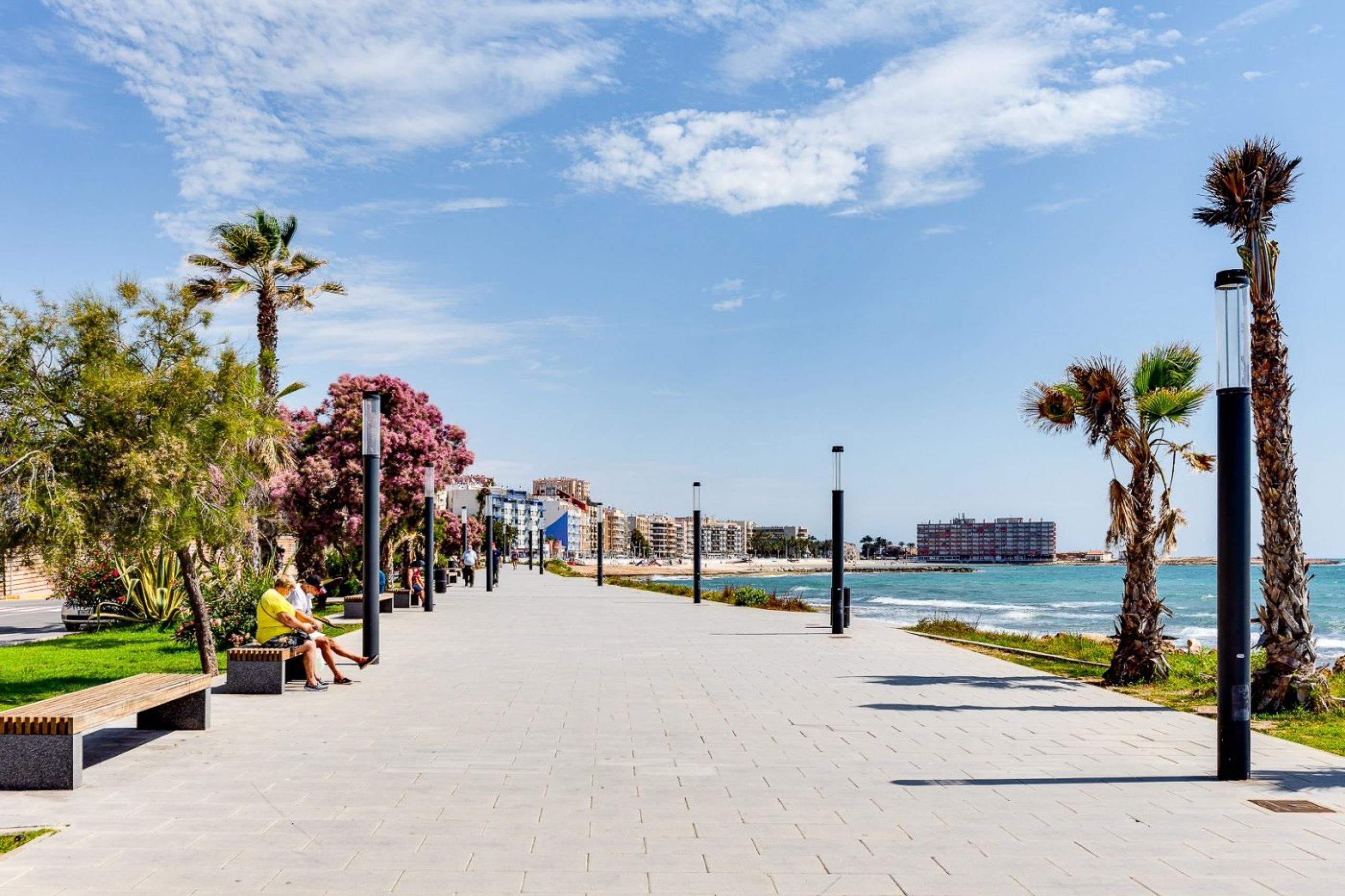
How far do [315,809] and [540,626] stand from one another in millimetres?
14821

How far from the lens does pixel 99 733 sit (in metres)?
8.68

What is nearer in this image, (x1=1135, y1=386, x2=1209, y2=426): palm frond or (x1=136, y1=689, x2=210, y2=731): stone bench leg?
(x1=136, y1=689, x2=210, y2=731): stone bench leg

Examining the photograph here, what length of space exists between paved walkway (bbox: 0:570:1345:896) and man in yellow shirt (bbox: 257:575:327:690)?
497 mm

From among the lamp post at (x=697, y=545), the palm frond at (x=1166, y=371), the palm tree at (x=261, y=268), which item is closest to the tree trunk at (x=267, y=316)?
the palm tree at (x=261, y=268)

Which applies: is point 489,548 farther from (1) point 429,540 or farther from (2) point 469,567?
(1) point 429,540

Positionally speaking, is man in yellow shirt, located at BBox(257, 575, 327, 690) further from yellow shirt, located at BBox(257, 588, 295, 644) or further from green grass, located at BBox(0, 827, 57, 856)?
green grass, located at BBox(0, 827, 57, 856)

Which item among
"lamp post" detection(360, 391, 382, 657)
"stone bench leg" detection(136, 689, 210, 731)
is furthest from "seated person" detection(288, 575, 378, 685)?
"stone bench leg" detection(136, 689, 210, 731)

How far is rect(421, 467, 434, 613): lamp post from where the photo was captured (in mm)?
23109

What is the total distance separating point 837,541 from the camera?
18656 millimetres

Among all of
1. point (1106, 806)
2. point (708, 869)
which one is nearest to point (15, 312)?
point (708, 869)

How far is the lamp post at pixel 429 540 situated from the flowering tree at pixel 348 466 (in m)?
5.62

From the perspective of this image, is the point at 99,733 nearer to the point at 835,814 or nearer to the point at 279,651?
the point at 279,651

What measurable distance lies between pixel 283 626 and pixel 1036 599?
259ft

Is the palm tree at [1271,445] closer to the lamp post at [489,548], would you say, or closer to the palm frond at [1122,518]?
the palm frond at [1122,518]
